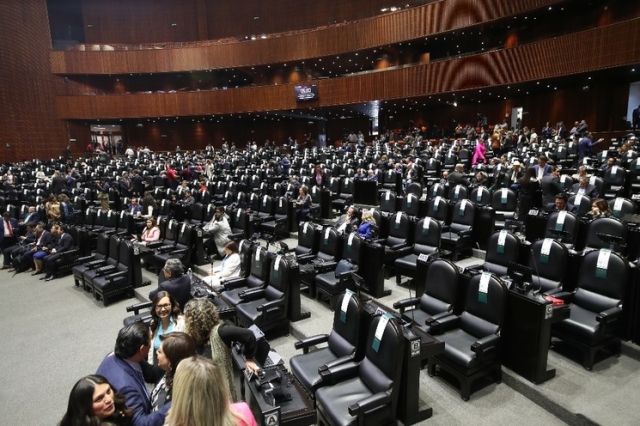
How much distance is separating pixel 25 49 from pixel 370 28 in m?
18.0

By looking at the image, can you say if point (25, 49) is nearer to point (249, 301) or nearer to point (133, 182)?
point (133, 182)

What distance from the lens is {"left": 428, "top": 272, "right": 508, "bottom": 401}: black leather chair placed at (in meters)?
2.93

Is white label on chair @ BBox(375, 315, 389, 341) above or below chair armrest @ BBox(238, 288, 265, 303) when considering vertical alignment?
above

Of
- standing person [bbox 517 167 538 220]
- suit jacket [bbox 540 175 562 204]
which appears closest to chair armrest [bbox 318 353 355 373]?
standing person [bbox 517 167 538 220]

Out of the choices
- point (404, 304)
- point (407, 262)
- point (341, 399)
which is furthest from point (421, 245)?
point (341, 399)

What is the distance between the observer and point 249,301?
4.41m

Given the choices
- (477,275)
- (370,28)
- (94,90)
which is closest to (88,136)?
(94,90)

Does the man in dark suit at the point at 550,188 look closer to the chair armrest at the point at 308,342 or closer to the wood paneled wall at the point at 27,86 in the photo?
the chair armrest at the point at 308,342

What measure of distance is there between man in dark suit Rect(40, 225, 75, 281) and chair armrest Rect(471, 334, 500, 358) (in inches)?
287

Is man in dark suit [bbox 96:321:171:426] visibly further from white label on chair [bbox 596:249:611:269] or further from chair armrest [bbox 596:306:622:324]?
white label on chair [bbox 596:249:611:269]

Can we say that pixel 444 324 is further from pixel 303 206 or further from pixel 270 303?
pixel 303 206

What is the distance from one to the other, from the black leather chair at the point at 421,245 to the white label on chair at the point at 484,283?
5.96 feet

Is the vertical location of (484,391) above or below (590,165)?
below

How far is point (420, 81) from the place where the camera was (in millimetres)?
17516
